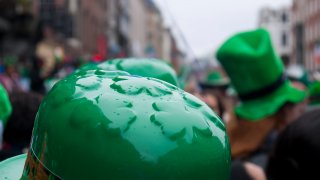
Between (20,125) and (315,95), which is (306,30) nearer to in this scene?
(315,95)

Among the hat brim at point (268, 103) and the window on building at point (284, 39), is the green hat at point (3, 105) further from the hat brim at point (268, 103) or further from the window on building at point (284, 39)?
the window on building at point (284, 39)

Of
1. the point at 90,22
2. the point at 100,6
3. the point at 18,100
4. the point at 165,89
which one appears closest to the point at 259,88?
the point at 18,100

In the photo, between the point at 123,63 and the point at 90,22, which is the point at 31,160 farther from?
the point at 90,22

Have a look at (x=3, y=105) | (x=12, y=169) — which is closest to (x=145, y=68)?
(x=3, y=105)

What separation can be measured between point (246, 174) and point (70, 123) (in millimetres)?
1248

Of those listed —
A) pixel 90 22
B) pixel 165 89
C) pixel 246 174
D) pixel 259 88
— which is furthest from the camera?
pixel 90 22

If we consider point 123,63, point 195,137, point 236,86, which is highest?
point 195,137

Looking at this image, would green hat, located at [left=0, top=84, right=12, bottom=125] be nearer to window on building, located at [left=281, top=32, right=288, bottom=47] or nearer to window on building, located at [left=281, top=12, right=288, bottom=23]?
window on building, located at [left=281, top=32, right=288, bottom=47]

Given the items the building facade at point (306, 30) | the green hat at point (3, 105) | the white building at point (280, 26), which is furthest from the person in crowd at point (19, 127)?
the white building at point (280, 26)

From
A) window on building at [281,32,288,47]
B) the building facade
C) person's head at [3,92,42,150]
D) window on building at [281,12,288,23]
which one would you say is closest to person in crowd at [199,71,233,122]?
person's head at [3,92,42,150]

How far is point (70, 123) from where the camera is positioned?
106cm

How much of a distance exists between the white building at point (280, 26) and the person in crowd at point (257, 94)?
269 ft

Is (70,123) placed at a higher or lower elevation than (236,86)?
higher

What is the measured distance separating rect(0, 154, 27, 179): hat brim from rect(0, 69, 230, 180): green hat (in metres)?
0.21
